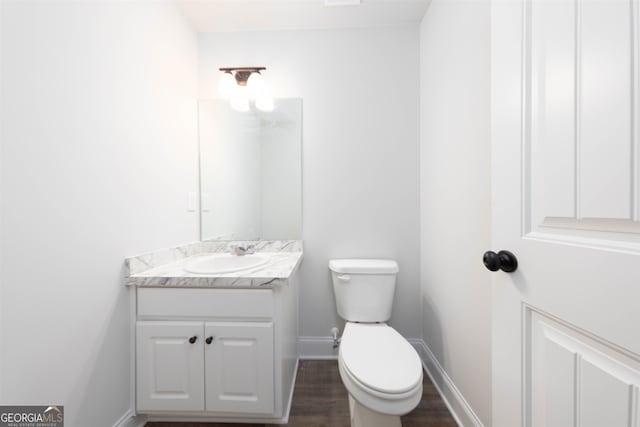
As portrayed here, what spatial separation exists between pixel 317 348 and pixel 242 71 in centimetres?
196

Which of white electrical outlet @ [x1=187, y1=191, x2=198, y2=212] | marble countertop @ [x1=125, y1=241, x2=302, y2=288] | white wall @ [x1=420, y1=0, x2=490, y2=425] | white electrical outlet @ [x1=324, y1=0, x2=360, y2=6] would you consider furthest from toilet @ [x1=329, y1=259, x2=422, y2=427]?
white electrical outlet @ [x1=324, y1=0, x2=360, y2=6]

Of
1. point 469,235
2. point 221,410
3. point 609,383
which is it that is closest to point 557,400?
point 609,383

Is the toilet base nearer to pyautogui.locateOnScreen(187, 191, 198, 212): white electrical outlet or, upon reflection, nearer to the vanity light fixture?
pyautogui.locateOnScreen(187, 191, 198, 212): white electrical outlet

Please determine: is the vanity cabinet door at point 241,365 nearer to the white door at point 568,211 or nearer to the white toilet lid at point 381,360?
the white toilet lid at point 381,360

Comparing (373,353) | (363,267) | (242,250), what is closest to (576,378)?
(373,353)

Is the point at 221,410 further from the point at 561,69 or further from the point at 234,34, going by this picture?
the point at 234,34

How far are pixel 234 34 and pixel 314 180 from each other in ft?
3.79

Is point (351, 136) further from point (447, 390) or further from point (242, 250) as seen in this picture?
point (447, 390)

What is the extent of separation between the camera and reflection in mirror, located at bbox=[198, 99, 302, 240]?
6.02ft

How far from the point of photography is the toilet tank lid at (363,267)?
5.31 ft

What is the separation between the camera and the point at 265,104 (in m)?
1.81

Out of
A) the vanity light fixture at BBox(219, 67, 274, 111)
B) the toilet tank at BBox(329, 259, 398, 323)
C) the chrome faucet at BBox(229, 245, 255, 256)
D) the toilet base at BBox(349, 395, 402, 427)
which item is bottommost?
the toilet base at BBox(349, 395, 402, 427)

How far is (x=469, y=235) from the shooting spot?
1.21 meters

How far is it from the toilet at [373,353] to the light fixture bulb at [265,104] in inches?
44.0
